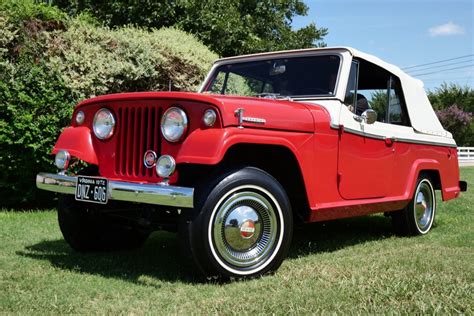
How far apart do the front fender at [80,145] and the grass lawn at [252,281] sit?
86 cm

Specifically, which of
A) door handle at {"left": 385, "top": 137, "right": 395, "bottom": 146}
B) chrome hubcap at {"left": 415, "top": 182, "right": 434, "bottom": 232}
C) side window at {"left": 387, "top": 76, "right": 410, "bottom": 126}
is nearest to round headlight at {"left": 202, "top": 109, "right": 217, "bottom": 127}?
door handle at {"left": 385, "top": 137, "right": 395, "bottom": 146}

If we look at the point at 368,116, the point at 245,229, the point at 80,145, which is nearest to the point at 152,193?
the point at 245,229

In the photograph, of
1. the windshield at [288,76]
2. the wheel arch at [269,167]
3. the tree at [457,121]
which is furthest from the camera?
the tree at [457,121]

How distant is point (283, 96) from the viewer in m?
5.07

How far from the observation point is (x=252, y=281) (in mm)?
3742

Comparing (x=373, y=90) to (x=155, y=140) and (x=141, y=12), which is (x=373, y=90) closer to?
(x=155, y=140)

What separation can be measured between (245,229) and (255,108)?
2.80 feet

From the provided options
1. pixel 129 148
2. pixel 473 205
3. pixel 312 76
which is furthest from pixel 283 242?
pixel 473 205

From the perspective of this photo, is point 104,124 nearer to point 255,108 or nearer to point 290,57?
point 255,108

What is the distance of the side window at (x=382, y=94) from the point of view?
5.38m

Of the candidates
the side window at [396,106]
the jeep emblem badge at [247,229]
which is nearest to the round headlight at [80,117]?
the jeep emblem badge at [247,229]

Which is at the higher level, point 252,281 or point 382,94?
point 382,94

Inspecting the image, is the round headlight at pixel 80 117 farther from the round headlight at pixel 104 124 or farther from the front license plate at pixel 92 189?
the front license plate at pixel 92 189

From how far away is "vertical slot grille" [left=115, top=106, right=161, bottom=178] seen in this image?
3984mm
